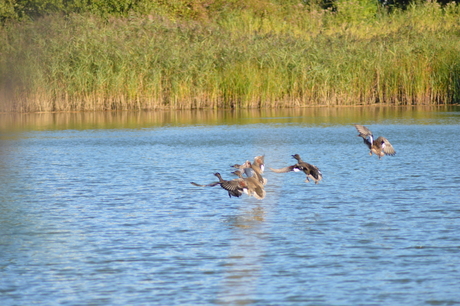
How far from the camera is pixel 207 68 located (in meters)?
24.4

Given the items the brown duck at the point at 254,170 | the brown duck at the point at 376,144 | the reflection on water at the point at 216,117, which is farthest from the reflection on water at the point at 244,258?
the reflection on water at the point at 216,117

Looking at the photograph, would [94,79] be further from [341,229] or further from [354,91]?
[341,229]

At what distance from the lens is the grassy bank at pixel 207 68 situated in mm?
24141

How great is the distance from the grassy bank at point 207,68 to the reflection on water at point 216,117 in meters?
0.49

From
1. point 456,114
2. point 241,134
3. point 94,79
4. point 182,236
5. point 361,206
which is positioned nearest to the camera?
point 182,236

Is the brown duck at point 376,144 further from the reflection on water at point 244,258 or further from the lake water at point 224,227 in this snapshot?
the reflection on water at point 244,258

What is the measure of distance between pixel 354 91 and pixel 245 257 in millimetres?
18821

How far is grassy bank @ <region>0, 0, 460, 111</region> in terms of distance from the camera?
24.1m

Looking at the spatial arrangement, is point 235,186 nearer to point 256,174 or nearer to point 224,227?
point 224,227

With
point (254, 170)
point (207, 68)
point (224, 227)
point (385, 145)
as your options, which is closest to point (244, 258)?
point (224, 227)

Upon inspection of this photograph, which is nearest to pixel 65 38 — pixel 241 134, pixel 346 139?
pixel 241 134

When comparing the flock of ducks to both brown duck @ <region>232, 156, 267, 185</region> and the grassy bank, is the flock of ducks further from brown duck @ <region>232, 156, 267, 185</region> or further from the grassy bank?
the grassy bank

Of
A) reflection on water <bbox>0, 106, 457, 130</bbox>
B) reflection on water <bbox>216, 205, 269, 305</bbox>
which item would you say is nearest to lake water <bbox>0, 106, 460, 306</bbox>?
reflection on water <bbox>216, 205, 269, 305</bbox>

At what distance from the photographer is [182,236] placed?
7.81 meters
